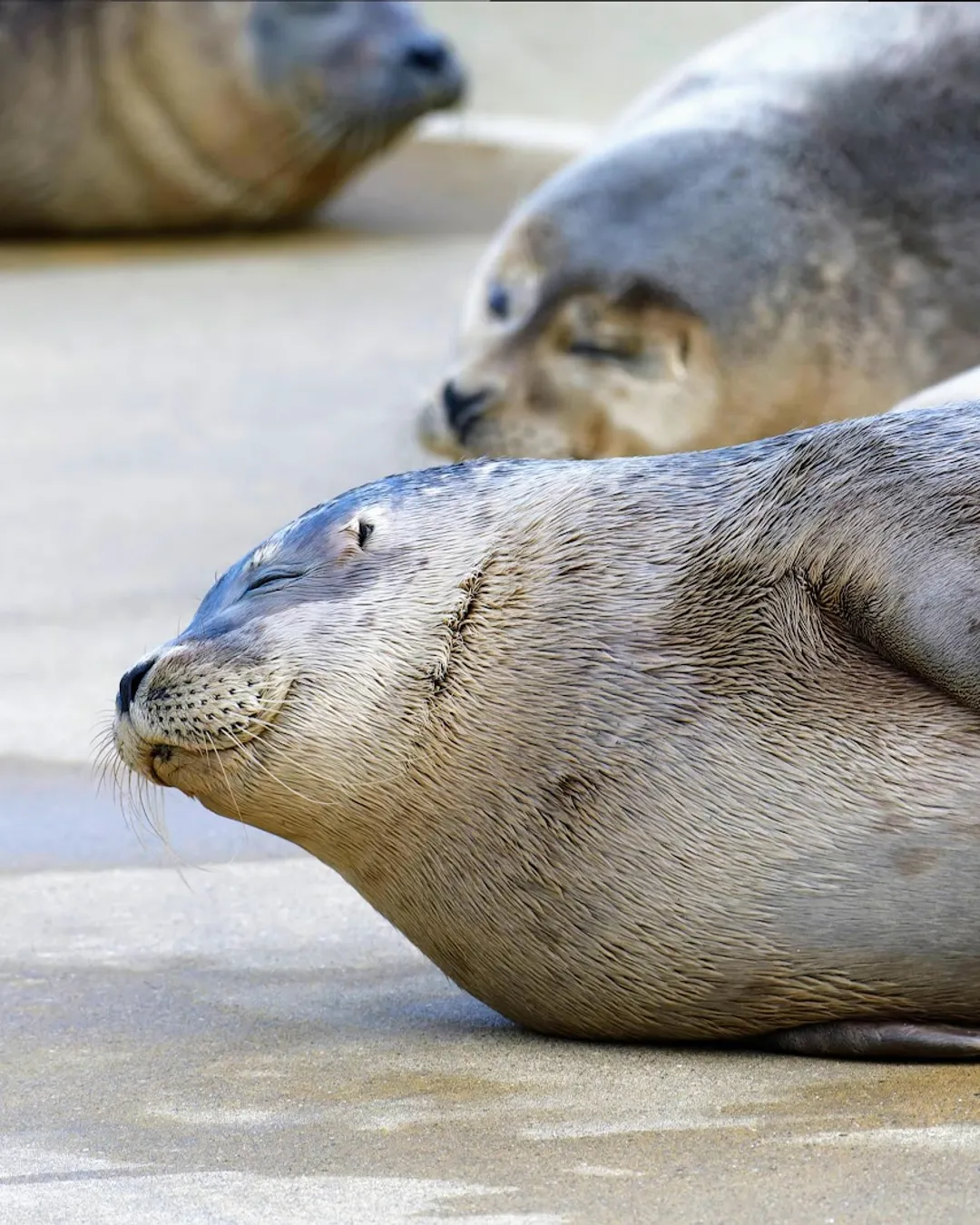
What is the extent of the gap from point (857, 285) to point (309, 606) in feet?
11.1

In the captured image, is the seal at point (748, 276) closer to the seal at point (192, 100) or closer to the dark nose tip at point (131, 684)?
the dark nose tip at point (131, 684)

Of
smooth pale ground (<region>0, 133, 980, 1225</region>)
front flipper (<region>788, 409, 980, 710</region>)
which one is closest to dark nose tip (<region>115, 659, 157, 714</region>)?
smooth pale ground (<region>0, 133, 980, 1225</region>)

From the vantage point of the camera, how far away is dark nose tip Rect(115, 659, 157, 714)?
3230 millimetres

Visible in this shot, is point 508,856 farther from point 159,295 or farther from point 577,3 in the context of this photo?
point 577,3

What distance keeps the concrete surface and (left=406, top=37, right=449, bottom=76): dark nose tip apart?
3034 mm

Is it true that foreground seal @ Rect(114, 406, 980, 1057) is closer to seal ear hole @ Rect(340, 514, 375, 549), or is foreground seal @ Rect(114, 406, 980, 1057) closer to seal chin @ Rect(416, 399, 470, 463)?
seal ear hole @ Rect(340, 514, 375, 549)

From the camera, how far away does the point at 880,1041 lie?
9.55ft

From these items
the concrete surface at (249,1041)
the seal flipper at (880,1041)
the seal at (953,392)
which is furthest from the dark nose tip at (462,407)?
the seal flipper at (880,1041)

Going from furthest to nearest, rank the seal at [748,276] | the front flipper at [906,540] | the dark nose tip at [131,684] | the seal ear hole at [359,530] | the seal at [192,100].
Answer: the seal at [192,100] < the seal at [748,276] < the seal ear hole at [359,530] < the dark nose tip at [131,684] < the front flipper at [906,540]

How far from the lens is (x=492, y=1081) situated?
2.99 metres

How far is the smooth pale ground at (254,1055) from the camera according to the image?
8.39 ft

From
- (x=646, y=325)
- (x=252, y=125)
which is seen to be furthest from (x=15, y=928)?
(x=252, y=125)

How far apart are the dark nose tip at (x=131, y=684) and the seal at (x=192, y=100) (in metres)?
6.88

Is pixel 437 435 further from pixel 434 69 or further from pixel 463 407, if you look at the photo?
pixel 434 69
